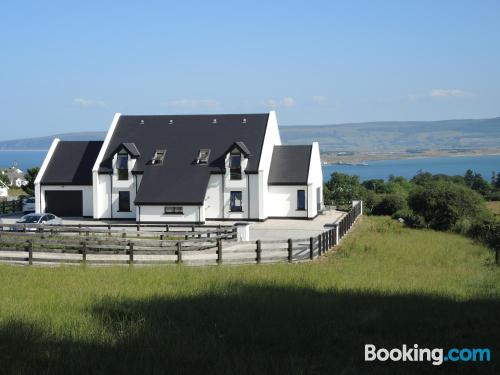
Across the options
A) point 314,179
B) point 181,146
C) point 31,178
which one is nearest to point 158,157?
point 181,146

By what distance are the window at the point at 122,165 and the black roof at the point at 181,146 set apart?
1.70 feet

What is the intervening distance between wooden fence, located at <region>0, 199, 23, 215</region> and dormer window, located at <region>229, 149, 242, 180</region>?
1654cm

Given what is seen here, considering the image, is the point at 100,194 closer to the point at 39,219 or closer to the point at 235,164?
the point at 39,219

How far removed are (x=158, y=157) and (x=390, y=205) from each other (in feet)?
61.5

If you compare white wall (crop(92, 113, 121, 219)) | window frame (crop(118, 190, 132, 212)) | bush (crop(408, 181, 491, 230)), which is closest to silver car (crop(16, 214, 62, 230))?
white wall (crop(92, 113, 121, 219))

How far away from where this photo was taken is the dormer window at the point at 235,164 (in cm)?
4019

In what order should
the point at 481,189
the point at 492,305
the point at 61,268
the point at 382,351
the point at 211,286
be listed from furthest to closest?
the point at 481,189
the point at 61,268
the point at 211,286
the point at 492,305
the point at 382,351

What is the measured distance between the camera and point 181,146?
1677 inches

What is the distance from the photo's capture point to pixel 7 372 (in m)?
7.72

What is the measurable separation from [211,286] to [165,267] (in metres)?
5.28

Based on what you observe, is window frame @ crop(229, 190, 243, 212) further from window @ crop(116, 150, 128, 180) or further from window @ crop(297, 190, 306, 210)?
window @ crop(116, 150, 128, 180)

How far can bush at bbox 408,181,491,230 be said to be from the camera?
126 ft

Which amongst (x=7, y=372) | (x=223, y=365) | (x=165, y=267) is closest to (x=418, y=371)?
(x=223, y=365)

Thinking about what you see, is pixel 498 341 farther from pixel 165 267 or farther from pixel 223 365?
pixel 165 267
